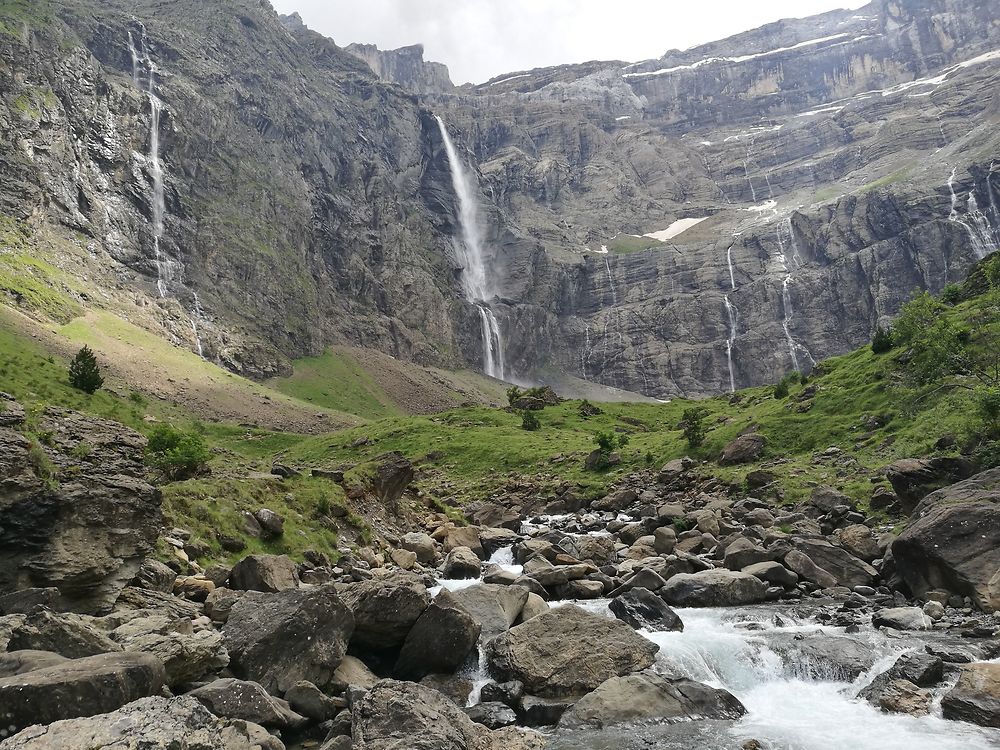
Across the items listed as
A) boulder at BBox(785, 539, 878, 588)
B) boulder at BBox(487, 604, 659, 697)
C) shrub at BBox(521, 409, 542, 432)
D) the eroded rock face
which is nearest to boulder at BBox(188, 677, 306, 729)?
the eroded rock face

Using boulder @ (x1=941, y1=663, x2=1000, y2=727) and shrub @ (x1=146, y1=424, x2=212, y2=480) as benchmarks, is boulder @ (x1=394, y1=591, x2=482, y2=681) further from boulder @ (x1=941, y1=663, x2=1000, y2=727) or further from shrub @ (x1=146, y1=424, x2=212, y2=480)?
shrub @ (x1=146, y1=424, x2=212, y2=480)

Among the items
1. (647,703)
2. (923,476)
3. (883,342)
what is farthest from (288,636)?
(883,342)

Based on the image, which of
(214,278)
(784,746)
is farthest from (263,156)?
(784,746)

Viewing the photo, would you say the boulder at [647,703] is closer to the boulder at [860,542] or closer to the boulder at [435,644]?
the boulder at [435,644]

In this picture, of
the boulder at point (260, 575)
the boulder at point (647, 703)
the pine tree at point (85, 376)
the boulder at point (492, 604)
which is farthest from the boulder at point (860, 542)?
the pine tree at point (85, 376)

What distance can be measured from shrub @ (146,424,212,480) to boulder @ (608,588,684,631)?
18526 millimetres

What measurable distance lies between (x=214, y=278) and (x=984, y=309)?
152m

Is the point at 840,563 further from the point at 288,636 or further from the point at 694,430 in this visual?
the point at 694,430

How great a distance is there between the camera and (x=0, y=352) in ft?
209

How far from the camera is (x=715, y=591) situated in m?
22.1

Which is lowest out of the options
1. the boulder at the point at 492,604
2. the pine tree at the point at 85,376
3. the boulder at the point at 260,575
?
the boulder at the point at 492,604

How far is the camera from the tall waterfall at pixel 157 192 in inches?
5399

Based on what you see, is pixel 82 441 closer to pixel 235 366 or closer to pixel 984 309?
pixel 984 309

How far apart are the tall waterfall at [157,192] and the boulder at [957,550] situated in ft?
433
